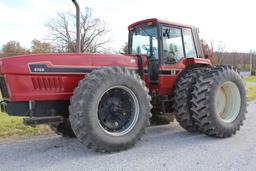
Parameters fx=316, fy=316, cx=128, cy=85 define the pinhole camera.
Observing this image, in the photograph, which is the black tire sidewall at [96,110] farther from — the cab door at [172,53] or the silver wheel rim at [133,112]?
the cab door at [172,53]

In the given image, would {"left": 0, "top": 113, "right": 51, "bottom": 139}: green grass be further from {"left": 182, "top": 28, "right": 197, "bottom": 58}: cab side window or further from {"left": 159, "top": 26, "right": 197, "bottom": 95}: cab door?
{"left": 182, "top": 28, "right": 197, "bottom": 58}: cab side window

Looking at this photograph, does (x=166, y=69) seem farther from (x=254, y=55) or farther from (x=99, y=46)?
(x=254, y=55)

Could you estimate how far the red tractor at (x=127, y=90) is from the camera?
4.83 meters

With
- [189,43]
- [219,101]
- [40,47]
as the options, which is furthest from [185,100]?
[40,47]

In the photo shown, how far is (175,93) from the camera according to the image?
6.30m

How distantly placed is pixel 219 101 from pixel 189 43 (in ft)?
4.67

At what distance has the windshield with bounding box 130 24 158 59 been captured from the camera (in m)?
6.47

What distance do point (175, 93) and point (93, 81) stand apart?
2.07 meters

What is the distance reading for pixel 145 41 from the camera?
6.74m

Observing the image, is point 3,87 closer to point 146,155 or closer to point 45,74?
point 45,74

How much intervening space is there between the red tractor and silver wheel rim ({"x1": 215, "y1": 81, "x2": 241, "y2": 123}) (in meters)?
0.02

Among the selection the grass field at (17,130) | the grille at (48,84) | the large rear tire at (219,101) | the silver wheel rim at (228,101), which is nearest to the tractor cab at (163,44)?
the large rear tire at (219,101)

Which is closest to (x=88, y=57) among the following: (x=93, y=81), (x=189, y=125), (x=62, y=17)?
(x=93, y=81)

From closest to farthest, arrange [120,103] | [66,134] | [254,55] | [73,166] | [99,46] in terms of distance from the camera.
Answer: [73,166]
[120,103]
[66,134]
[99,46]
[254,55]
